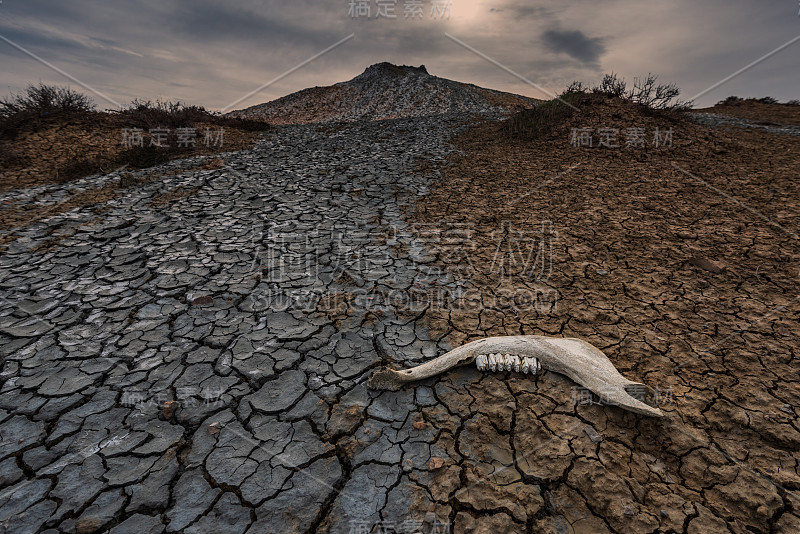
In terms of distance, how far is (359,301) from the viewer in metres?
3.59

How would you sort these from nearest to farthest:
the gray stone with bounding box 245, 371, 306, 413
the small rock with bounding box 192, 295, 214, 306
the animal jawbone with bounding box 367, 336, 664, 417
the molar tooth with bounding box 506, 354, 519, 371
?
the animal jawbone with bounding box 367, 336, 664, 417
the gray stone with bounding box 245, 371, 306, 413
the molar tooth with bounding box 506, 354, 519, 371
the small rock with bounding box 192, 295, 214, 306

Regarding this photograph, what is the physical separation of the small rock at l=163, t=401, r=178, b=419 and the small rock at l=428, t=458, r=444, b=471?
1.91 meters

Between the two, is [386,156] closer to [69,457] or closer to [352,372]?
[352,372]

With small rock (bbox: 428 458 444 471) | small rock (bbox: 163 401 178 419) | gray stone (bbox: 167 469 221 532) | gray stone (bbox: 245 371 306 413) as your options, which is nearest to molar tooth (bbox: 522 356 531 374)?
small rock (bbox: 428 458 444 471)

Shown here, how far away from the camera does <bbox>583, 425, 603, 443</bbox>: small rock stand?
2.08 metres

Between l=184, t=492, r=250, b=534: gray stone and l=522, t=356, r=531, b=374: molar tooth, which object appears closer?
l=184, t=492, r=250, b=534: gray stone

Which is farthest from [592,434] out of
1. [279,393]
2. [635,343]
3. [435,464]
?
[279,393]

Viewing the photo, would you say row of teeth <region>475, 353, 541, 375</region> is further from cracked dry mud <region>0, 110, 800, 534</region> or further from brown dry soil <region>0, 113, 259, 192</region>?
brown dry soil <region>0, 113, 259, 192</region>

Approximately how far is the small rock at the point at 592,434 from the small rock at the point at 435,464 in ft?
3.22

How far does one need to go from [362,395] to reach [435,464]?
29.6 inches

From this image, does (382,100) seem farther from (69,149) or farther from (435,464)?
(435,464)

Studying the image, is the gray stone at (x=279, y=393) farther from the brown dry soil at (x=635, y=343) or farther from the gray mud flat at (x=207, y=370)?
the brown dry soil at (x=635, y=343)

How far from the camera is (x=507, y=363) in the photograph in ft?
8.44

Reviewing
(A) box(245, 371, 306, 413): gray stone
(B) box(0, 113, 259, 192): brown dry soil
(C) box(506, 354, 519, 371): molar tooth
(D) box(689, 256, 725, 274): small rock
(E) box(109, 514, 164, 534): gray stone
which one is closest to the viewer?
(E) box(109, 514, 164, 534): gray stone
